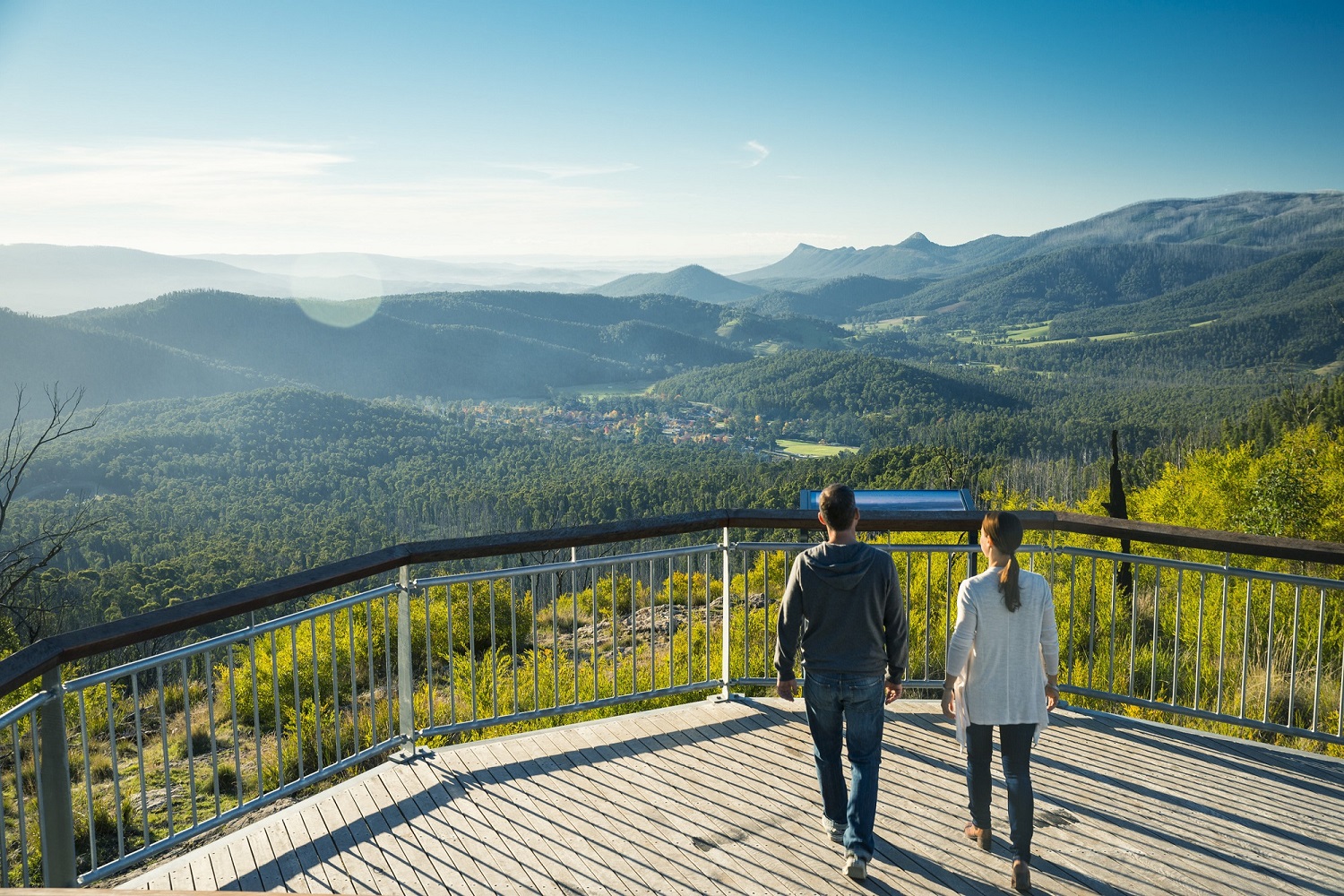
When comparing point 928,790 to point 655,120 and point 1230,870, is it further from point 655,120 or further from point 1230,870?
point 655,120

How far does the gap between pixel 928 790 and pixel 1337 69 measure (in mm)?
76430

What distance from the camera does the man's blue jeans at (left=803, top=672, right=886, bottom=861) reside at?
2771 millimetres

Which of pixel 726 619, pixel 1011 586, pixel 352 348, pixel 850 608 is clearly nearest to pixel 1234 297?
pixel 352 348

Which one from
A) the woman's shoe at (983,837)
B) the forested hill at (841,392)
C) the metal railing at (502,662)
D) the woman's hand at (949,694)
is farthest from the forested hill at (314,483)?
the woman's hand at (949,694)

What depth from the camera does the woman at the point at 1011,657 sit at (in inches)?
107

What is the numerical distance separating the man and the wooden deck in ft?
1.22

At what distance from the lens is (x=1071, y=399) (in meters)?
112

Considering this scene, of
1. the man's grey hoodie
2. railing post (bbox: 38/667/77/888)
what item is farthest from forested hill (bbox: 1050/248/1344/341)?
railing post (bbox: 38/667/77/888)

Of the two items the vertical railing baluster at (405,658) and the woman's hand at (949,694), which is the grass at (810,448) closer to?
the vertical railing baluster at (405,658)

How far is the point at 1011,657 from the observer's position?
2748 mm

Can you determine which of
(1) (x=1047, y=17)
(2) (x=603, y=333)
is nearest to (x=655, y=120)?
(1) (x=1047, y=17)

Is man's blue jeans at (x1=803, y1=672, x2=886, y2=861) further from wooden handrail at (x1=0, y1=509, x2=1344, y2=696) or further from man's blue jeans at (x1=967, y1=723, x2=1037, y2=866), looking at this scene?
wooden handrail at (x1=0, y1=509, x2=1344, y2=696)

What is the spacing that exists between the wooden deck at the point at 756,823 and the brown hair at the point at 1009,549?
0.94 m

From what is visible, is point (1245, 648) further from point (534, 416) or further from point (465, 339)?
point (465, 339)
